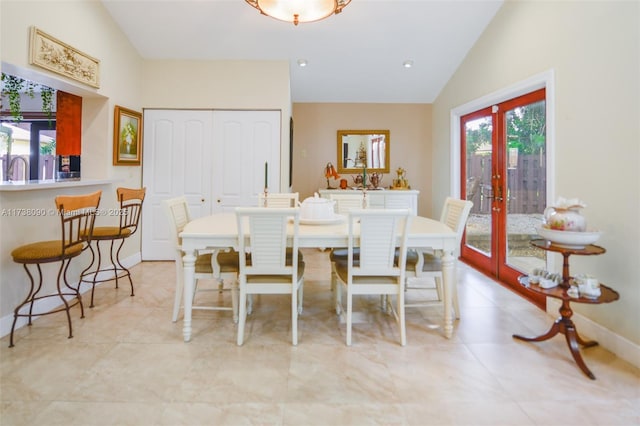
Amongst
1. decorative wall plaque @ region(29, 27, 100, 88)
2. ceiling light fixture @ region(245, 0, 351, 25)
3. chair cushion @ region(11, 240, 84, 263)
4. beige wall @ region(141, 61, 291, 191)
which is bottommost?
chair cushion @ region(11, 240, 84, 263)

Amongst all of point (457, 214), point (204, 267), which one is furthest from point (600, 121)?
point (204, 267)

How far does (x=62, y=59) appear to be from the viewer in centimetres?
308

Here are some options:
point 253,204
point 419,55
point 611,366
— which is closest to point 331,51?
point 419,55

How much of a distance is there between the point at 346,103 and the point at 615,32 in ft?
12.6

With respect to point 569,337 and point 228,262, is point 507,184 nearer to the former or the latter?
point 569,337

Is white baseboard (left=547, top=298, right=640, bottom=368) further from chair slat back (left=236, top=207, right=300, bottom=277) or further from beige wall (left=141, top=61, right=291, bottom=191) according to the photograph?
beige wall (left=141, top=61, right=291, bottom=191)

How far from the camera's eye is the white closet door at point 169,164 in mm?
4613

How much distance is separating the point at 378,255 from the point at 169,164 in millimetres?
3434

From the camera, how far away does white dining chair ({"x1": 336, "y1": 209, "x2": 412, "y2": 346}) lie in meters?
2.24

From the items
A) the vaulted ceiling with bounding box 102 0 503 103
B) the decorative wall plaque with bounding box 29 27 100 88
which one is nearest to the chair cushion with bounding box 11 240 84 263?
the decorative wall plaque with bounding box 29 27 100 88

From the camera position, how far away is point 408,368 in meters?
2.08

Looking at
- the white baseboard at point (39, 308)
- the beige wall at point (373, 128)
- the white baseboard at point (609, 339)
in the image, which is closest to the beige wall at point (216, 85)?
the beige wall at point (373, 128)

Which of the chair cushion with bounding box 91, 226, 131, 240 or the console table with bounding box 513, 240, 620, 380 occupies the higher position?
the chair cushion with bounding box 91, 226, 131, 240

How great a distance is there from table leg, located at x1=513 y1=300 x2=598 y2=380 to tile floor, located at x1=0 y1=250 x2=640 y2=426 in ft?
0.17
